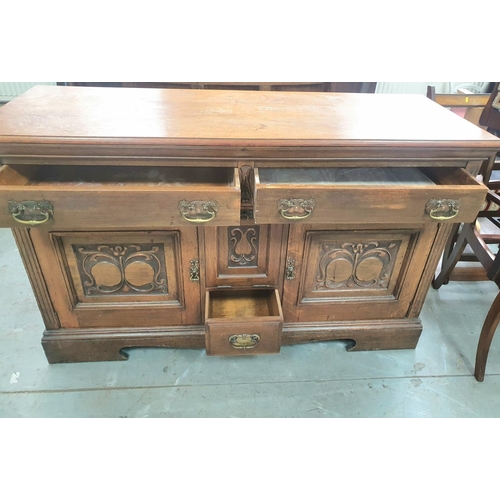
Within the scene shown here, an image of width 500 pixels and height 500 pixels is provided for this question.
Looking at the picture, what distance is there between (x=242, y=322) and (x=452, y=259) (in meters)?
1.10

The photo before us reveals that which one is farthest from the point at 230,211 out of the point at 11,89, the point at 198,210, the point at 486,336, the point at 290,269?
the point at 11,89

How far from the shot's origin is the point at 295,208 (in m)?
0.98

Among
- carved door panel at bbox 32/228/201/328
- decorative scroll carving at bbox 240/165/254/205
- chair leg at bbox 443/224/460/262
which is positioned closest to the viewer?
decorative scroll carving at bbox 240/165/254/205

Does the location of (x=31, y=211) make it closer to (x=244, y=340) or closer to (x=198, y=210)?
(x=198, y=210)

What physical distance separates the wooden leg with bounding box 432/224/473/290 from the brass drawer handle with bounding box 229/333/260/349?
1018mm

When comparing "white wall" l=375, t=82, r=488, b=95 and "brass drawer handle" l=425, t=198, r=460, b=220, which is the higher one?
"brass drawer handle" l=425, t=198, r=460, b=220

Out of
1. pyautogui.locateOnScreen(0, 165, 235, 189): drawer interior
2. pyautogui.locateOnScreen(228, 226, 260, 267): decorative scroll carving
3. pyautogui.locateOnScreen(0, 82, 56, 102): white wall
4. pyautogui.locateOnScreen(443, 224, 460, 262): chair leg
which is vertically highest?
pyautogui.locateOnScreen(0, 165, 235, 189): drawer interior

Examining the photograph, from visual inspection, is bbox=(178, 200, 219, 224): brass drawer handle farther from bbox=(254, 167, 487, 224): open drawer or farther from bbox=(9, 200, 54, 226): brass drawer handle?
bbox=(9, 200, 54, 226): brass drawer handle

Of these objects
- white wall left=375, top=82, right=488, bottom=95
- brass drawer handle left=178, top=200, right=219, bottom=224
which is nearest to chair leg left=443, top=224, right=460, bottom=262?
brass drawer handle left=178, top=200, right=219, bottom=224

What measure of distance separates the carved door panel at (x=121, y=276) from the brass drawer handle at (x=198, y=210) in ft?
0.63

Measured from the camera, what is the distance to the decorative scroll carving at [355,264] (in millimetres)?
1259

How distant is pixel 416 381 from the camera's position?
4.57 ft

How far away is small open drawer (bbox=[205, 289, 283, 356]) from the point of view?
1.16 meters

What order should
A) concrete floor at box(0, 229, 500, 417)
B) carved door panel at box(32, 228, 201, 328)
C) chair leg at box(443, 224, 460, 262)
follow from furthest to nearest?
chair leg at box(443, 224, 460, 262)
concrete floor at box(0, 229, 500, 417)
carved door panel at box(32, 228, 201, 328)
